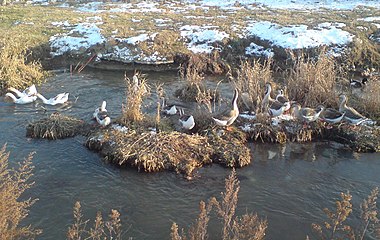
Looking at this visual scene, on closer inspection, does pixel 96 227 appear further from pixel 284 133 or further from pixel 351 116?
pixel 351 116

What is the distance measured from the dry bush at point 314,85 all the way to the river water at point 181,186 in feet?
7.52

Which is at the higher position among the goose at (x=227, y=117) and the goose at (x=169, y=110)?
the goose at (x=227, y=117)

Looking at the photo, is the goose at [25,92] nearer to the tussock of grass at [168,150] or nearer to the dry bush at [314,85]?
the tussock of grass at [168,150]

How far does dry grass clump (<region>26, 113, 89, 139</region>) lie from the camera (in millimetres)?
11797

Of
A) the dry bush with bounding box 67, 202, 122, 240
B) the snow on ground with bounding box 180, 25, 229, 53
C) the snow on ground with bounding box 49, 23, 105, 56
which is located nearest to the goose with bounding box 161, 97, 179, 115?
the dry bush with bounding box 67, 202, 122, 240

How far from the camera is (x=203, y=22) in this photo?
24.9 metres

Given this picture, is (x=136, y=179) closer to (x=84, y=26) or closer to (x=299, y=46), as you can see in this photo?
(x=299, y=46)

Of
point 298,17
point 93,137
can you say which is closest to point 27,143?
point 93,137

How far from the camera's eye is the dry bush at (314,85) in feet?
45.0

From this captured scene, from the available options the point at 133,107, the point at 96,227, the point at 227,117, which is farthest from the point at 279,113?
the point at 96,227

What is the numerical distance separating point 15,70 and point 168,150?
374 inches

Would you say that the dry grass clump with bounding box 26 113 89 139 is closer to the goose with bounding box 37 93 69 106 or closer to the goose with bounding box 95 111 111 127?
the goose with bounding box 95 111 111 127

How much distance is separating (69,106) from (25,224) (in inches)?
269

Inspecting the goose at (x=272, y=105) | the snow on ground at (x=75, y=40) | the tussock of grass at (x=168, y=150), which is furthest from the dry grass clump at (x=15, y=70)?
the goose at (x=272, y=105)
